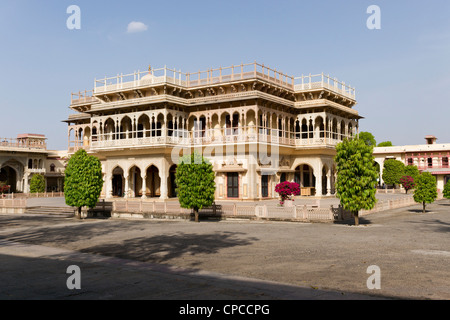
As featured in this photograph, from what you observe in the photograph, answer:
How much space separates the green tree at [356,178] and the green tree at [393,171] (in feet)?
128

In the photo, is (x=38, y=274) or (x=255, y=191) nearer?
(x=38, y=274)

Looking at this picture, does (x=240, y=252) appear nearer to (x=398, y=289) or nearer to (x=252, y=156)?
(x=398, y=289)

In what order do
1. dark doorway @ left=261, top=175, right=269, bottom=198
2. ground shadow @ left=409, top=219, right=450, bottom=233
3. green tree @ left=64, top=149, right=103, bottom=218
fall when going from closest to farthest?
1. ground shadow @ left=409, top=219, right=450, bottom=233
2. green tree @ left=64, top=149, right=103, bottom=218
3. dark doorway @ left=261, top=175, right=269, bottom=198

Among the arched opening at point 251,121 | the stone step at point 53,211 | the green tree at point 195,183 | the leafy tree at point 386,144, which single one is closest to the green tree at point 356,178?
the green tree at point 195,183

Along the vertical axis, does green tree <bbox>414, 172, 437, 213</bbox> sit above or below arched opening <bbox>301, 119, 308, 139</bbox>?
below

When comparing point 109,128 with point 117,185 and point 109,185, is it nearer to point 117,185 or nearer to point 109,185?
point 109,185

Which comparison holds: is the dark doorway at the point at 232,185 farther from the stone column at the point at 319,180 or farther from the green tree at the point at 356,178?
the green tree at the point at 356,178

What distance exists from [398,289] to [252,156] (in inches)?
1014

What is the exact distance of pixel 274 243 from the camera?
1439 centimetres

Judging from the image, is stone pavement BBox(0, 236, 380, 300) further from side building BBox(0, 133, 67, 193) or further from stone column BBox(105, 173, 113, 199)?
side building BBox(0, 133, 67, 193)

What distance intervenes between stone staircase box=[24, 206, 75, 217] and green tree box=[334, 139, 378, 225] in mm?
18108

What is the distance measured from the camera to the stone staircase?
94.5 feet

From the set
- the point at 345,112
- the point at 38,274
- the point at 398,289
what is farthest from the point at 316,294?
the point at 345,112

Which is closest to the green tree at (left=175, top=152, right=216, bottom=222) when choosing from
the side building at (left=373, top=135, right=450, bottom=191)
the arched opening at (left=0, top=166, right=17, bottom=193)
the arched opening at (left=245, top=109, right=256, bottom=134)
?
the arched opening at (left=245, top=109, right=256, bottom=134)
